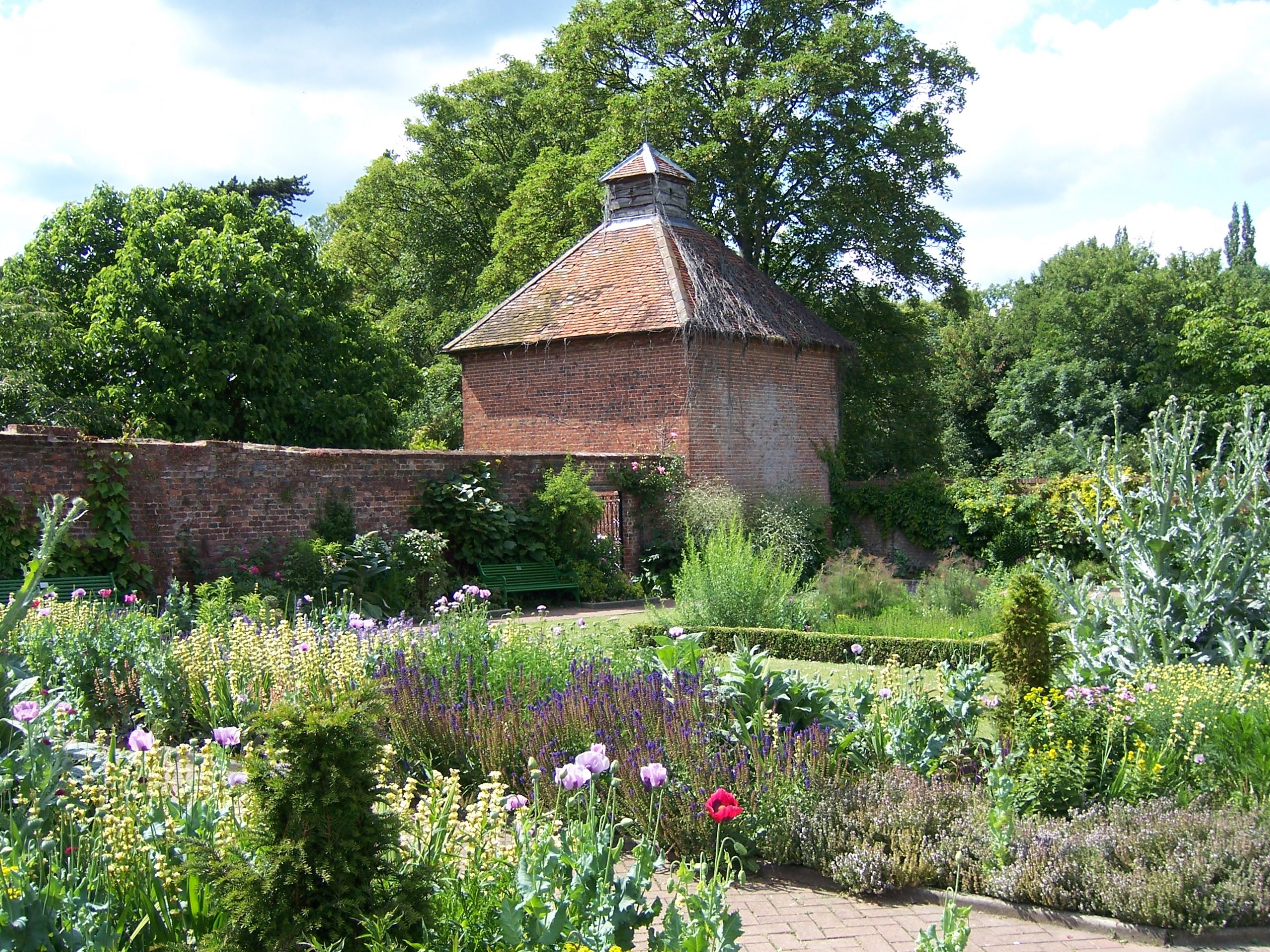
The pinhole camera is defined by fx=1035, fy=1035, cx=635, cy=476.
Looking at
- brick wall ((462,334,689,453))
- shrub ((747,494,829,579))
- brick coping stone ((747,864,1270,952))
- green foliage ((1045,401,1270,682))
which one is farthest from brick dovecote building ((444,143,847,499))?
brick coping stone ((747,864,1270,952))

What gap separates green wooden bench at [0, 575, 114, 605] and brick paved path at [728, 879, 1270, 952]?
777 cm

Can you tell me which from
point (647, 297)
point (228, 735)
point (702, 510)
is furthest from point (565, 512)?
point (228, 735)

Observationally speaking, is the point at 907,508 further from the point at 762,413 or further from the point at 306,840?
the point at 306,840

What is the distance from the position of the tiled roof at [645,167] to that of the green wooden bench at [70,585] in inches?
497

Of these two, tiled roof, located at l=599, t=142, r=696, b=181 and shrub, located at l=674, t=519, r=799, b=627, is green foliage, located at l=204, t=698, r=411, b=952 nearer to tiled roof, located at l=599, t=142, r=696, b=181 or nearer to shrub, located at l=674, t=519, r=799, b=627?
shrub, located at l=674, t=519, r=799, b=627

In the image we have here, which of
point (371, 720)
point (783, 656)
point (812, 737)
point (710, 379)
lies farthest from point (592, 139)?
point (371, 720)

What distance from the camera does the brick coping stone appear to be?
13.0 feet

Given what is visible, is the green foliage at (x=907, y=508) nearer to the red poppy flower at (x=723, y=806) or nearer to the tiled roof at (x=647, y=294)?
the tiled roof at (x=647, y=294)

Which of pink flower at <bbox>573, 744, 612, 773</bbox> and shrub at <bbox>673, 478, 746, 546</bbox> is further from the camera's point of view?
shrub at <bbox>673, 478, 746, 546</bbox>

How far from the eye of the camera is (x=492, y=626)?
7641 mm

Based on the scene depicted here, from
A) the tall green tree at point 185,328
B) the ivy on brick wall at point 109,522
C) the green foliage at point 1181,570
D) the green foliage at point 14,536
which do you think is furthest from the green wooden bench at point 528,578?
the green foliage at point 1181,570

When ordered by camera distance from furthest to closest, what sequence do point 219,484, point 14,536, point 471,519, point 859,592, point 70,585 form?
point 471,519 → point 859,592 → point 219,484 → point 70,585 → point 14,536

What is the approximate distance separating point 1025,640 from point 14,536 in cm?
935

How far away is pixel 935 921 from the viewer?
4168mm
